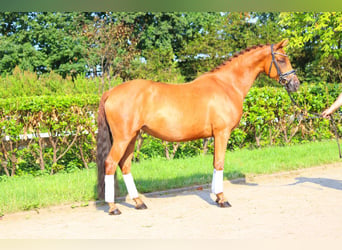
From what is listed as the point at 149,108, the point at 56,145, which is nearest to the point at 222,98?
the point at 149,108

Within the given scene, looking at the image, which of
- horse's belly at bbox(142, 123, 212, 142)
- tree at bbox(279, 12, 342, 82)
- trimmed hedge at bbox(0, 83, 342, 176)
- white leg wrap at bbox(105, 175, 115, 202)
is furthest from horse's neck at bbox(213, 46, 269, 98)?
tree at bbox(279, 12, 342, 82)

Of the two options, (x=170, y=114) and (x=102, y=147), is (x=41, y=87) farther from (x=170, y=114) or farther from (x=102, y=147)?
(x=170, y=114)

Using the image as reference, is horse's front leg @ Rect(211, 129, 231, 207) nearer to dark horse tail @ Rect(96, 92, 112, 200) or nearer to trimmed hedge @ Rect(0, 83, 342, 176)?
dark horse tail @ Rect(96, 92, 112, 200)

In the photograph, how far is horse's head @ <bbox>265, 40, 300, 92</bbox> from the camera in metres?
6.84

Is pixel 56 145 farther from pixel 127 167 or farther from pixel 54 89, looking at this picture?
pixel 54 89

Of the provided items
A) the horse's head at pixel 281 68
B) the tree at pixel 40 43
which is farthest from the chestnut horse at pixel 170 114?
the tree at pixel 40 43

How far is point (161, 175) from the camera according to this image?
28.6 feet

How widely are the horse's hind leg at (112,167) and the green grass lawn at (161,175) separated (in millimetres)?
→ 774

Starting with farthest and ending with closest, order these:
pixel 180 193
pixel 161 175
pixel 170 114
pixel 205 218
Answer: pixel 161 175
pixel 180 193
pixel 170 114
pixel 205 218

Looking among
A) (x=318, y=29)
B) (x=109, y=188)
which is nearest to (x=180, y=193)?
(x=109, y=188)

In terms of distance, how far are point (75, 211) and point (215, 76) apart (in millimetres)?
3190

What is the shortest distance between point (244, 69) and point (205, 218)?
105 inches

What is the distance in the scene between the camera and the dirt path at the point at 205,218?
515 centimetres

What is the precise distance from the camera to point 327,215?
5809 millimetres
